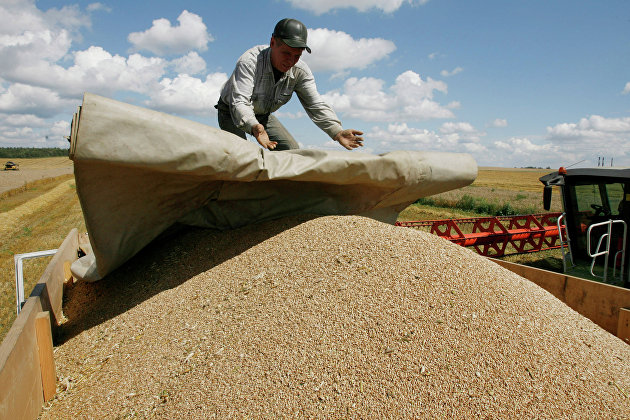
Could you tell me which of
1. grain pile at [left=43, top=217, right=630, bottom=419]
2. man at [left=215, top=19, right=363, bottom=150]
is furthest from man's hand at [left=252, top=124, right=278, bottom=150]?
grain pile at [left=43, top=217, right=630, bottom=419]

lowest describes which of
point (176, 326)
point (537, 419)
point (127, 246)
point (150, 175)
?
point (537, 419)

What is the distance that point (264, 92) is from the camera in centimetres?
348

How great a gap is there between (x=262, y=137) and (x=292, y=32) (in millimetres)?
838

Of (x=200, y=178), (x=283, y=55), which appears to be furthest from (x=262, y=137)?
(x=283, y=55)

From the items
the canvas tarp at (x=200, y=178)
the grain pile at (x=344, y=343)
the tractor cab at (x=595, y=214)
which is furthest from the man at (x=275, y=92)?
the tractor cab at (x=595, y=214)

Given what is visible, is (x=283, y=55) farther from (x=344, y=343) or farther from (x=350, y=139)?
(x=344, y=343)

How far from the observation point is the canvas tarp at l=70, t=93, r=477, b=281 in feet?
6.42

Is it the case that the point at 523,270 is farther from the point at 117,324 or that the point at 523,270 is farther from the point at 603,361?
the point at 117,324

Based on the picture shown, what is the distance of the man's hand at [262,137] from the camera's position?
2.78 m

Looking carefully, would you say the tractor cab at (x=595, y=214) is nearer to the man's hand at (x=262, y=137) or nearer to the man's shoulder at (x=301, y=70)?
the man's shoulder at (x=301, y=70)

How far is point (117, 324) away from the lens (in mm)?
2541

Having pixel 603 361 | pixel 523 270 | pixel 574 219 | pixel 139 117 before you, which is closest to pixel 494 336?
pixel 603 361

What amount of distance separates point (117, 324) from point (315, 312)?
1323mm

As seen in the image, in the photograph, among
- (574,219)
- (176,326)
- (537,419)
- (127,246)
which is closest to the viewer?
(537,419)
